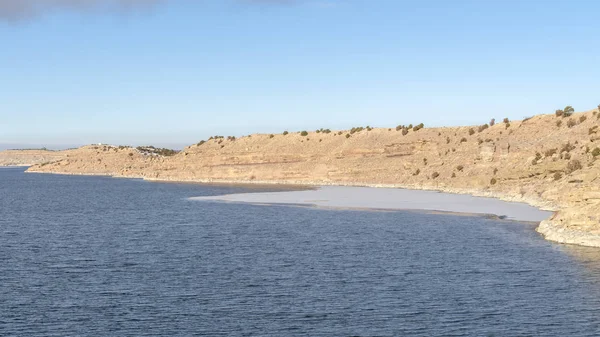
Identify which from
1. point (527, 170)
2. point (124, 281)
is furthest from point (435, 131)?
point (124, 281)

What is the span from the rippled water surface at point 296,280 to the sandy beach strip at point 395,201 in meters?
9.30

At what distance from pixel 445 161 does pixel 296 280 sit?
7970 centimetres

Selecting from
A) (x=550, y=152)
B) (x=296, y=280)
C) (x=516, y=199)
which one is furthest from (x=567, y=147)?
(x=296, y=280)

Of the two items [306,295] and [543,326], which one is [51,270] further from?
[543,326]

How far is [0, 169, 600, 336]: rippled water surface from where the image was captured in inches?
1011

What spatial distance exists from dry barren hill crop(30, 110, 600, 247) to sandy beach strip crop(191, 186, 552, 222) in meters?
3.25

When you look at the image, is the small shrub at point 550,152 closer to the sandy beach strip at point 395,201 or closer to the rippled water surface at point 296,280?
the sandy beach strip at point 395,201

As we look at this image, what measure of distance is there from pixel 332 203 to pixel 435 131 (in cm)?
5718

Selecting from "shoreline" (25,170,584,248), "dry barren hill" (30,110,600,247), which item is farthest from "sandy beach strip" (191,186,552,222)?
"dry barren hill" (30,110,600,247)

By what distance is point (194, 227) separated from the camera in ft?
182

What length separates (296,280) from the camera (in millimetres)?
33250

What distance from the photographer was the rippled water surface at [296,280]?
1011 inches

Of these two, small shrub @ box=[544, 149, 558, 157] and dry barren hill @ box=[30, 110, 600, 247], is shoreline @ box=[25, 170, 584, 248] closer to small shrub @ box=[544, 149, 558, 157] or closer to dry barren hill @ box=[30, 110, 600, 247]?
dry barren hill @ box=[30, 110, 600, 247]

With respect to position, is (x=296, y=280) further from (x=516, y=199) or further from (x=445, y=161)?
(x=445, y=161)
